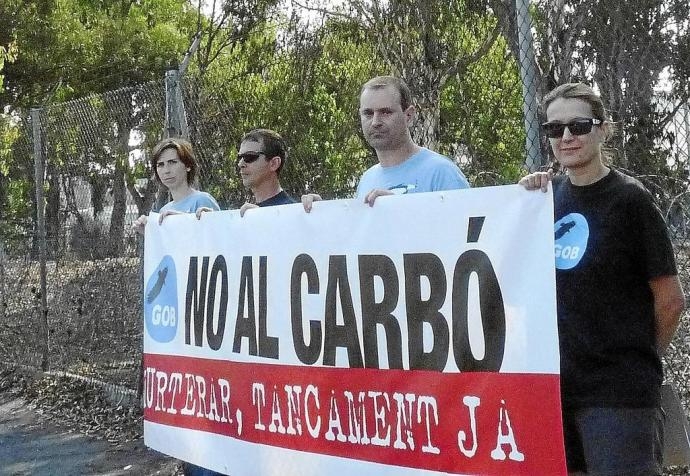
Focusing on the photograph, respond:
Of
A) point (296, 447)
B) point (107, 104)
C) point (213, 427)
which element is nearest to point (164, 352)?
point (213, 427)

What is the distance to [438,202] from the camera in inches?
129

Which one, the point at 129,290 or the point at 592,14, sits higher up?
the point at 592,14

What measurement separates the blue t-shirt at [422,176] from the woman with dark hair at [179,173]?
4.02 ft

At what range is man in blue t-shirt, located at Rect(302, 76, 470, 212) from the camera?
3.59m

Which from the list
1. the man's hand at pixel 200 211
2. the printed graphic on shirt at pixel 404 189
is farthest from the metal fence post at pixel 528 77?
the man's hand at pixel 200 211

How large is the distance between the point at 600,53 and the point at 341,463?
7.37 feet

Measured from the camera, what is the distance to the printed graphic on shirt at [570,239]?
2.93 meters

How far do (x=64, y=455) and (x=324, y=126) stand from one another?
9.76 ft

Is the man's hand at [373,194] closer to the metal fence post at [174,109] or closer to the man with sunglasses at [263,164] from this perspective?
the man with sunglasses at [263,164]

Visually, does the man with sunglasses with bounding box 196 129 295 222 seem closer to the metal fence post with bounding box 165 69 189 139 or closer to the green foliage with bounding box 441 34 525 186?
the green foliage with bounding box 441 34 525 186

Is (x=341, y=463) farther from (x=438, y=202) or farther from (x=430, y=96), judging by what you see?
(x=430, y=96)

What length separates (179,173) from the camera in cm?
470

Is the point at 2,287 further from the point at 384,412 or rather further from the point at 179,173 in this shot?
the point at 384,412

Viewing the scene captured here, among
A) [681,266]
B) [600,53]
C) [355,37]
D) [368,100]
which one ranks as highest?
[355,37]
